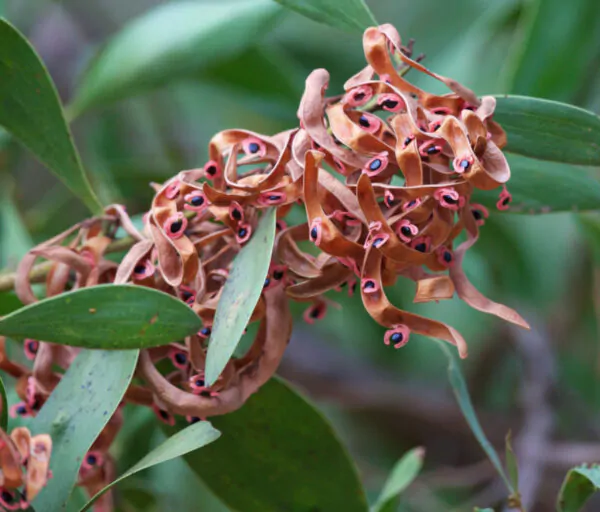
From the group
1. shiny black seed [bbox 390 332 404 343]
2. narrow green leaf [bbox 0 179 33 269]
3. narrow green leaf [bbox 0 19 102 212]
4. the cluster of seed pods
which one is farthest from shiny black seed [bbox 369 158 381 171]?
narrow green leaf [bbox 0 179 33 269]

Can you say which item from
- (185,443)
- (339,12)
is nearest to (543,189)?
(339,12)

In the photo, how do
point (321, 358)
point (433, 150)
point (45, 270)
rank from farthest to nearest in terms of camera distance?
point (321, 358) → point (45, 270) → point (433, 150)

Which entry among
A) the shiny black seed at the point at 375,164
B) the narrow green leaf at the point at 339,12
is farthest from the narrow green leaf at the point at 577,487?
the narrow green leaf at the point at 339,12

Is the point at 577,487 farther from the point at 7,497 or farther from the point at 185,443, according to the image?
the point at 7,497

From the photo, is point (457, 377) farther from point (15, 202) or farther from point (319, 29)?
point (319, 29)

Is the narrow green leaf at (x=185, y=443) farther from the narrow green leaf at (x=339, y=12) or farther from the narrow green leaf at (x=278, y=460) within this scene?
the narrow green leaf at (x=339, y=12)

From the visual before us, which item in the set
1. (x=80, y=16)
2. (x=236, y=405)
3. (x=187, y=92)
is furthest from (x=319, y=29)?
(x=236, y=405)
